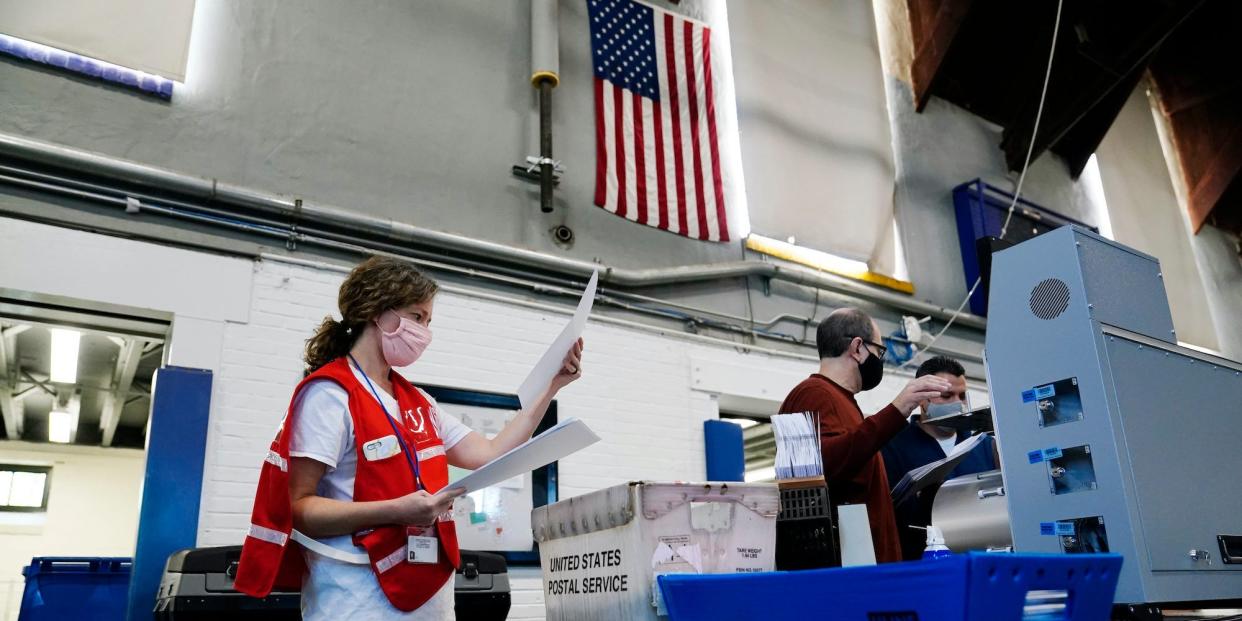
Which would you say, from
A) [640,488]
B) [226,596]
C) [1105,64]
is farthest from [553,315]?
[1105,64]

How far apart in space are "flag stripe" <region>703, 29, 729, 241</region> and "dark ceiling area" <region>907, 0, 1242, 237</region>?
2386 mm

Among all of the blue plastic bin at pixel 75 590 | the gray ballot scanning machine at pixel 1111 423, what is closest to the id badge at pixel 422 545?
the gray ballot scanning machine at pixel 1111 423

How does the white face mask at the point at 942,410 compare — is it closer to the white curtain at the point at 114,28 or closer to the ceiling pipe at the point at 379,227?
the ceiling pipe at the point at 379,227

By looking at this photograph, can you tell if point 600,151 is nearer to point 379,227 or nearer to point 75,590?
point 379,227

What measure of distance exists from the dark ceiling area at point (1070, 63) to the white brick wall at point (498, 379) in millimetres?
3585

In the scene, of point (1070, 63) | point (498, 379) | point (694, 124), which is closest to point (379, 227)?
point (498, 379)

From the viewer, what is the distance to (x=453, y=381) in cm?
449

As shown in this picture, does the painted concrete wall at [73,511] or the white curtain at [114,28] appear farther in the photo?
the painted concrete wall at [73,511]

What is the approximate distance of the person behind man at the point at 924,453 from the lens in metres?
2.78

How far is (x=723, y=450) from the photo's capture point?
16.9 feet

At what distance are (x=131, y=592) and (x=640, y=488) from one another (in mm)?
2606

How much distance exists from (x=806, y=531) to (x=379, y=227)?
316 centimetres

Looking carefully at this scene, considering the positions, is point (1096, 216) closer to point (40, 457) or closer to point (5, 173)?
point (5, 173)

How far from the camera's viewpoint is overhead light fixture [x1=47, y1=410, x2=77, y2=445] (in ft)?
25.5
